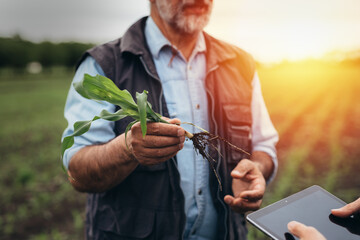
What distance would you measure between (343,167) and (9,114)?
598 inches

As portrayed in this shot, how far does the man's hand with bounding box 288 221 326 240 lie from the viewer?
3.55 feet

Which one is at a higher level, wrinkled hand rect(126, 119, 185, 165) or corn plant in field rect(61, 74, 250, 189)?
corn plant in field rect(61, 74, 250, 189)

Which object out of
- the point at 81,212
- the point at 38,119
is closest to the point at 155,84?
the point at 81,212

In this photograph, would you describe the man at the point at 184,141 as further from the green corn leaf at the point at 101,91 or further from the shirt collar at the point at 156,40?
the green corn leaf at the point at 101,91

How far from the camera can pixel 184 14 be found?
199 centimetres

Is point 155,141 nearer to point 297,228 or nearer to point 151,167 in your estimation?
point 151,167

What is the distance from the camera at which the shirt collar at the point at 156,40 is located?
203cm

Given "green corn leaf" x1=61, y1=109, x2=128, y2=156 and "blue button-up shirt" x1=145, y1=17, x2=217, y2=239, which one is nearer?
"green corn leaf" x1=61, y1=109, x2=128, y2=156

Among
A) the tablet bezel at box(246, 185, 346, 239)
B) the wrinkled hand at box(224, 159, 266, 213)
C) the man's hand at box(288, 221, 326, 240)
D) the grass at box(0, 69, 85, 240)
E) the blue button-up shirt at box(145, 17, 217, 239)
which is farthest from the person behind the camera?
the grass at box(0, 69, 85, 240)

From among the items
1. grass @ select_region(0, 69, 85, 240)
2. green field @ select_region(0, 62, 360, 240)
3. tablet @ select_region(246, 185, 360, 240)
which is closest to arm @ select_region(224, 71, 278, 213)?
tablet @ select_region(246, 185, 360, 240)

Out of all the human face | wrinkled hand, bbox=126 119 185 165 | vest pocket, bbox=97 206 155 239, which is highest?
the human face

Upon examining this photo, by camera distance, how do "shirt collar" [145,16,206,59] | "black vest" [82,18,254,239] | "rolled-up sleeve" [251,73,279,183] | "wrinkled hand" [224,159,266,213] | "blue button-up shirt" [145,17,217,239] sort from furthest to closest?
"rolled-up sleeve" [251,73,279,183] → "shirt collar" [145,16,206,59] → "blue button-up shirt" [145,17,217,239] → "black vest" [82,18,254,239] → "wrinkled hand" [224,159,266,213]

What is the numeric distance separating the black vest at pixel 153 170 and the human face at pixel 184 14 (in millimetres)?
239

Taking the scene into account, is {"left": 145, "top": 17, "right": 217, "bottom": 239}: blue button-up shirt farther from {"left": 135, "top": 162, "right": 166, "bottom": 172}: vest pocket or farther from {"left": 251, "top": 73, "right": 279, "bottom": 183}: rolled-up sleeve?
{"left": 251, "top": 73, "right": 279, "bottom": 183}: rolled-up sleeve
